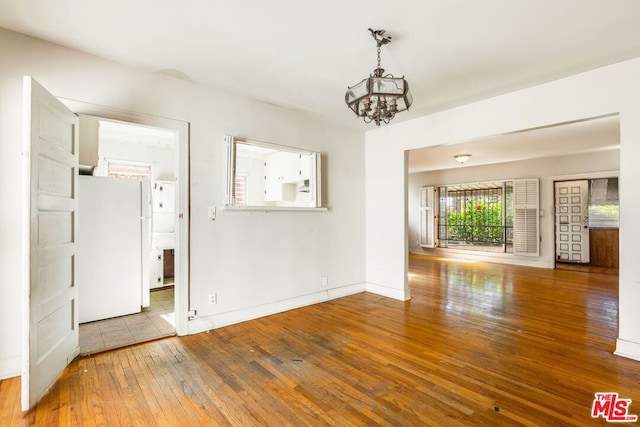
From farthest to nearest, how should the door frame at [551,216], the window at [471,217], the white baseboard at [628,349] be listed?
the window at [471,217] → the door frame at [551,216] → the white baseboard at [628,349]

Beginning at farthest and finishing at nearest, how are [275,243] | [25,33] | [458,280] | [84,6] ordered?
[458,280], [275,243], [25,33], [84,6]

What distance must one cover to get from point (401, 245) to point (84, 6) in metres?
3.97

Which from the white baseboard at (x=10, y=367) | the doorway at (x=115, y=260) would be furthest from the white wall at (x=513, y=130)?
the white baseboard at (x=10, y=367)

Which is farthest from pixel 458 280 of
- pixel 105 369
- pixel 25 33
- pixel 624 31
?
pixel 25 33

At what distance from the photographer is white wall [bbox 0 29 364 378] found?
2.24 metres

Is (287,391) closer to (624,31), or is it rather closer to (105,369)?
(105,369)

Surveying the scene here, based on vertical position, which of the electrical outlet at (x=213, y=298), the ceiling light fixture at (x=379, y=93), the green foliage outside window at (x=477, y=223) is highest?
the ceiling light fixture at (x=379, y=93)

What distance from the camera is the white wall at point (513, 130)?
2.54 m

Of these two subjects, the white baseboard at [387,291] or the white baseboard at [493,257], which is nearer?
the white baseboard at [387,291]

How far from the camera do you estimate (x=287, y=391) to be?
82.8 inches

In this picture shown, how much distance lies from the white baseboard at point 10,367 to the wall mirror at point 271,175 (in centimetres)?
200

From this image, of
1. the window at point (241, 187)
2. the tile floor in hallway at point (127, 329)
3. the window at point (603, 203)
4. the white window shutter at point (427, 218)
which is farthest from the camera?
the white window shutter at point (427, 218)

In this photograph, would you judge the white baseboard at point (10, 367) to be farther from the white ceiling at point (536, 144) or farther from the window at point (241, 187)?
the white ceiling at point (536, 144)

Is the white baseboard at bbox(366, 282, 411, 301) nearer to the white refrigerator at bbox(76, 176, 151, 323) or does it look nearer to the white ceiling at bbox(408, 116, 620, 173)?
the white ceiling at bbox(408, 116, 620, 173)
